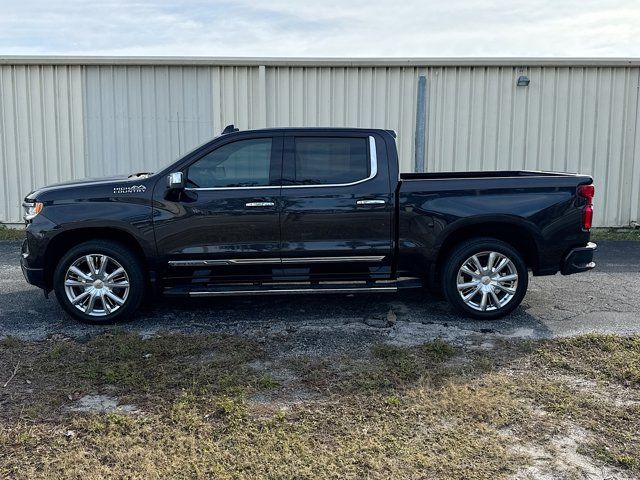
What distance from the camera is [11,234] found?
11.0 m

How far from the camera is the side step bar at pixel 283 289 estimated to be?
5.73m

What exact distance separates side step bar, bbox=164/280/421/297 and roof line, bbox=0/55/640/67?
636 centimetres

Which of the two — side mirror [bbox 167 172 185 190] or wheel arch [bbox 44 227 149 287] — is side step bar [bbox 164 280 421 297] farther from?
side mirror [bbox 167 172 185 190]

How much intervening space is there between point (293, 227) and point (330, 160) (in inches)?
29.6

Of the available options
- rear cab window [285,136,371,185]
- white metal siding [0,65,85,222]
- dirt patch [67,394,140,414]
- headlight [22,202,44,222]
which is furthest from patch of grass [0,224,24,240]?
dirt patch [67,394,140,414]

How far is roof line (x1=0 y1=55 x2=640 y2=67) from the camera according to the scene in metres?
11.1

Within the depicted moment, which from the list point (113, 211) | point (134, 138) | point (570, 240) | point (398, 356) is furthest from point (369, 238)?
point (134, 138)

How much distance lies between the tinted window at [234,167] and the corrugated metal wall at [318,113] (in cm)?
570

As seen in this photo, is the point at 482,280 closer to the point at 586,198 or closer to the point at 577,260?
the point at 577,260

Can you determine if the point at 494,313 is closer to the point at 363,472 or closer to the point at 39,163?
the point at 363,472

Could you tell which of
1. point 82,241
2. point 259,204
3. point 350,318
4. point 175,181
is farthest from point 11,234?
point 350,318

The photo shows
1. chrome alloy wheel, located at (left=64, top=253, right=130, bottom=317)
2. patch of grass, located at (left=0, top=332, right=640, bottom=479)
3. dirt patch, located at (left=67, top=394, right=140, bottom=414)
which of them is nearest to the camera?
patch of grass, located at (left=0, top=332, right=640, bottom=479)

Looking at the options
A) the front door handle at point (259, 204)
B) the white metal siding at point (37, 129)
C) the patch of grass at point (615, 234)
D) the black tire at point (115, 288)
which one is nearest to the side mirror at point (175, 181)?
the front door handle at point (259, 204)

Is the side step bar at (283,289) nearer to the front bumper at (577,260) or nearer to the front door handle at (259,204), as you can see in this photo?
the front door handle at (259,204)
